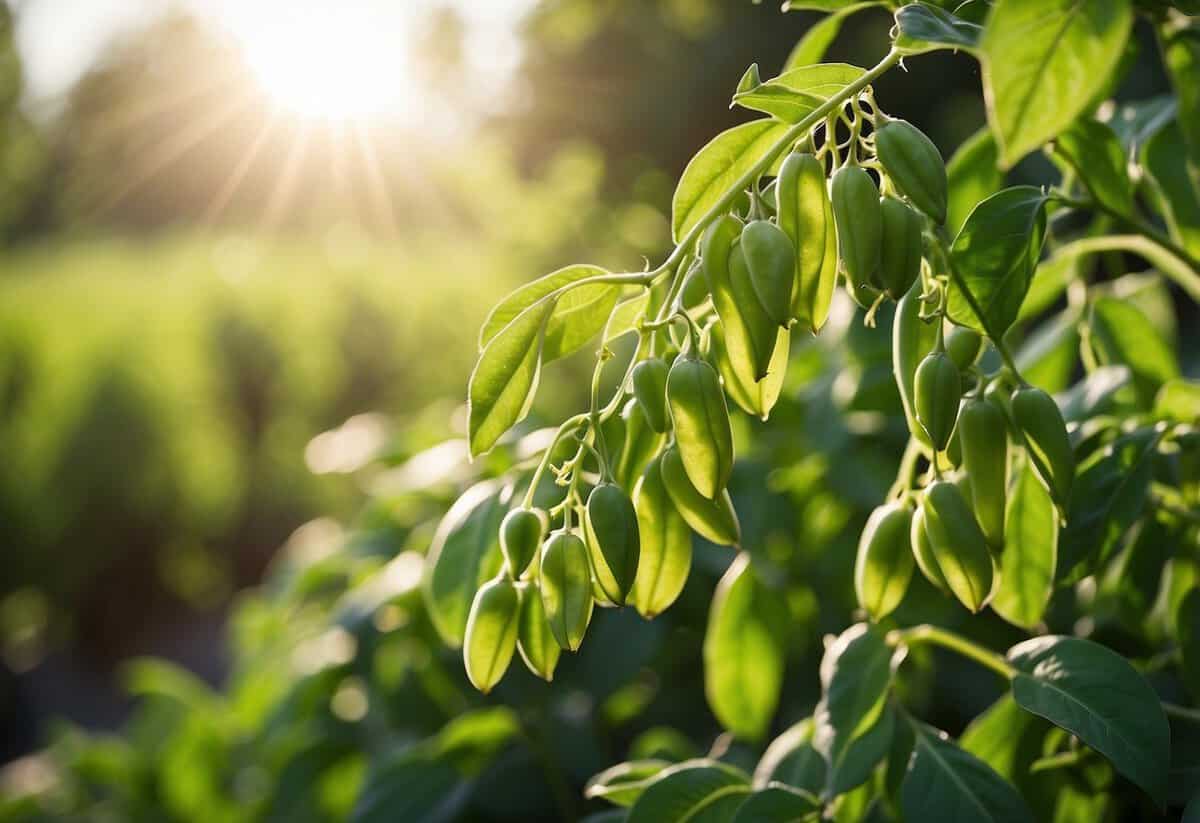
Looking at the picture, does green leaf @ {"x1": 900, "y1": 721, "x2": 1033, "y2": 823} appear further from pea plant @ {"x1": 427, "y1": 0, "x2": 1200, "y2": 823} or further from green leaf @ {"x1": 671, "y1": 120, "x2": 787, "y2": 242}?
green leaf @ {"x1": 671, "y1": 120, "x2": 787, "y2": 242}

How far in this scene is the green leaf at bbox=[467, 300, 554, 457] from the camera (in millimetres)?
335

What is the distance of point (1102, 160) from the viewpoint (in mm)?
457

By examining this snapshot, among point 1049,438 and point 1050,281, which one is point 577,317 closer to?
point 1049,438

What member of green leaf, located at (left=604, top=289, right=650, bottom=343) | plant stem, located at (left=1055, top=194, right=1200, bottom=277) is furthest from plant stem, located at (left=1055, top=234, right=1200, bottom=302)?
green leaf, located at (left=604, top=289, right=650, bottom=343)

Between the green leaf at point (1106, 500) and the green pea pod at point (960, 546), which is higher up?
the green pea pod at point (960, 546)

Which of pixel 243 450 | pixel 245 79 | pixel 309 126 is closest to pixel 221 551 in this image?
pixel 243 450

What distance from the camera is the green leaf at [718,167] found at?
361 millimetres

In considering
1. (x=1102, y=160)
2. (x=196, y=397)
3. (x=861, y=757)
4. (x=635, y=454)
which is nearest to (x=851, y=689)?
(x=861, y=757)

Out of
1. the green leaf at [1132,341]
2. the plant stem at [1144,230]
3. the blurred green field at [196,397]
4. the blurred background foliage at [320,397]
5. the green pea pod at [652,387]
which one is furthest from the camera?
the blurred green field at [196,397]

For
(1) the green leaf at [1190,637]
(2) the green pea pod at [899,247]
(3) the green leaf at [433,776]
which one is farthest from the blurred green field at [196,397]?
(2) the green pea pod at [899,247]

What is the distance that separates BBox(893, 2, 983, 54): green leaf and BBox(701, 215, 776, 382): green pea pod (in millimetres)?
69

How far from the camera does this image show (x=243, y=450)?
210 inches

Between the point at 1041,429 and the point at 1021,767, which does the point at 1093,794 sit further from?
the point at 1041,429

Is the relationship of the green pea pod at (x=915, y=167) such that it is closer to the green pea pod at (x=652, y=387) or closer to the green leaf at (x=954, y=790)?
the green pea pod at (x=652, y=387)
